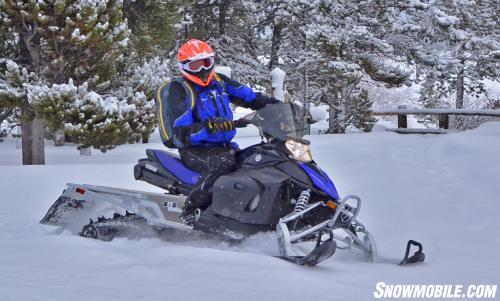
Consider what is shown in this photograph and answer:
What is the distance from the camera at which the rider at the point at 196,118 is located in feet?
15.8

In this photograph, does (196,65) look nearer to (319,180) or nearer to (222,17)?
(319,180)

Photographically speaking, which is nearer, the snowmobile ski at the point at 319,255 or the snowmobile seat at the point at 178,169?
the snowmobile ski at the point at 319,255

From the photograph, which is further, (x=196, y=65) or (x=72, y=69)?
(x=72, y=69)

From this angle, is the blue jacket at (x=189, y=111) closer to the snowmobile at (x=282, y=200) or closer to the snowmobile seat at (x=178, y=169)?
the snowmobile seat at (x=178, y=169)

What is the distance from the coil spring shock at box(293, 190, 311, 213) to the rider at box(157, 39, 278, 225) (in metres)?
0.65

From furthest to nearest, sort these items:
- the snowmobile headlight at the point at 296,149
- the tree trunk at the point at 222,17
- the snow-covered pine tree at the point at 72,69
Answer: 1. the tree trunk at the point at 222,17
2. the snow-covered pine tree at the point at 72,69
3. the snowmobile headlight at the point at 296,149

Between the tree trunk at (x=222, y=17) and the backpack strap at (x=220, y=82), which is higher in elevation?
the tree trunk at (x=222, y=17)

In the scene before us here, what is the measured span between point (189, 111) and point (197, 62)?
42 centimetres

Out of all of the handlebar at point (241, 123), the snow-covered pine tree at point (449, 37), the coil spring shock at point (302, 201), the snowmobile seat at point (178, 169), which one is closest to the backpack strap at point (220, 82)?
the snowmobile seat at point (178, 169)

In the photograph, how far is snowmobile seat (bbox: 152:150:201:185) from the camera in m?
5.11

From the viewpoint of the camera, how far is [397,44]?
18.8 metres

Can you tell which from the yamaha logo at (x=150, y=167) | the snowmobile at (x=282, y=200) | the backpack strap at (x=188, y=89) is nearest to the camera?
the snowmobile at (x=282, y=200)

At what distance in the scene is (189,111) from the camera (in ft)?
16.2

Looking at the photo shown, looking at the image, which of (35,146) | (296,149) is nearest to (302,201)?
(296,149)
